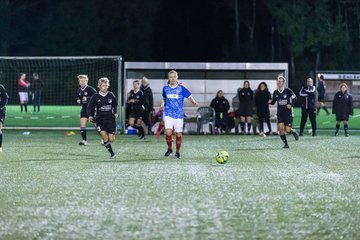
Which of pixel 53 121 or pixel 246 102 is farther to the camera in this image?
pixel 53 121

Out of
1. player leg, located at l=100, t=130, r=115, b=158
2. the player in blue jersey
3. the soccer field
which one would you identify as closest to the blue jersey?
the player in blue jersey

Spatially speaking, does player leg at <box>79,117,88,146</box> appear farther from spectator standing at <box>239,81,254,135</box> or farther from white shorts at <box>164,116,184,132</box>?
spectator standing at <box>239,81,254,135</box>

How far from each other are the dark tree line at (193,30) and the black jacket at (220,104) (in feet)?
112

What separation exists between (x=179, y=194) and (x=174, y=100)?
7919 millimetres

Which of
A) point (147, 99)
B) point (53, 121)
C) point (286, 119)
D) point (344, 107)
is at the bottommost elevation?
point (53, 121)

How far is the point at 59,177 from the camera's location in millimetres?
16125

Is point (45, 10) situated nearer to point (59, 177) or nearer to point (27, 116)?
point (27, 116)

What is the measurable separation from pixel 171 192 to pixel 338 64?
59942mm

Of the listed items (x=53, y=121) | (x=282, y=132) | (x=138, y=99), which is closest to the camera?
(x=282, y=132)

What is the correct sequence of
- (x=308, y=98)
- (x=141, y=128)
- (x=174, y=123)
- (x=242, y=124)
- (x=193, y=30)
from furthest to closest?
(x=193, y=30) → (x=242, y=124) → (x=308, y=98) → (x=141, y=128) → (x=174, y=123)

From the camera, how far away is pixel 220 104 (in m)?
32.2

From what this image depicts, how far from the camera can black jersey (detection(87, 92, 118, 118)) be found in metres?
20.9

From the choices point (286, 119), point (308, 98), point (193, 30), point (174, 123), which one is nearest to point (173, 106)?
point (174, 123)

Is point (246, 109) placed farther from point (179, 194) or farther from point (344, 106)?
point (179, 194)
